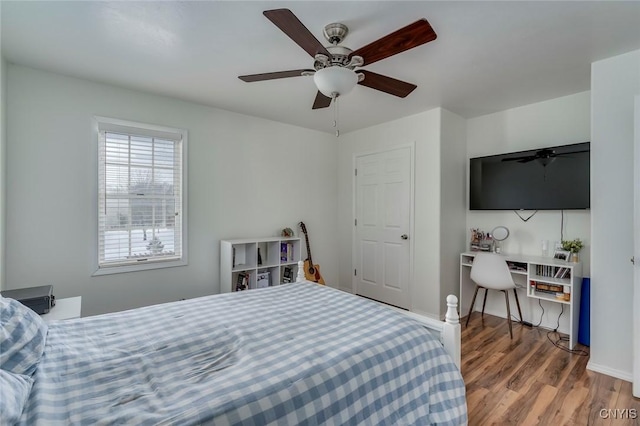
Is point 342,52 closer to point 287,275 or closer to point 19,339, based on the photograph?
point 19,339

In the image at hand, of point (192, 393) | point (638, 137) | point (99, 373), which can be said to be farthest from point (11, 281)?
point (638, 137)

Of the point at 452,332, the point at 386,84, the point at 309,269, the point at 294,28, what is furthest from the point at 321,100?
the point at 309,269

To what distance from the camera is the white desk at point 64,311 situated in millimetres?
1963

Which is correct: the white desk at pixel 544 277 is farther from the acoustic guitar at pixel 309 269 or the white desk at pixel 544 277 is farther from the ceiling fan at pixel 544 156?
the acoustic guitar at pixel 309 269

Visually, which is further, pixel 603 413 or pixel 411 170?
pixel 411 170

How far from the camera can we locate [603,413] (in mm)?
1884

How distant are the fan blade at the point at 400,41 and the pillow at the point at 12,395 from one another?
194 cm

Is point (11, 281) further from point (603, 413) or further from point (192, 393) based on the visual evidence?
point (603, 413)

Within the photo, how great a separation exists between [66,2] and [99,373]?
195cm

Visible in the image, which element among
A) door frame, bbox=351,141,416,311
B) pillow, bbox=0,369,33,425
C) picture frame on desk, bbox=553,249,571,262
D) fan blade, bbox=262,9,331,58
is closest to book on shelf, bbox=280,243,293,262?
door frame, bbox=351,141,416,311

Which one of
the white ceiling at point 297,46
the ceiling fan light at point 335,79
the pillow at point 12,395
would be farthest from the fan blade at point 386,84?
the pillow at point 12,395

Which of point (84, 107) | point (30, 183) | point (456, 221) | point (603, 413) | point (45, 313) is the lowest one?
point (603, 413)

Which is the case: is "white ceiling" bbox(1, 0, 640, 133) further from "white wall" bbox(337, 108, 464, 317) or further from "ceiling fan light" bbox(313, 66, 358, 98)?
"white wall" bbox(337, 108, 464, 317)

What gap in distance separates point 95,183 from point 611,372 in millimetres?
4495
